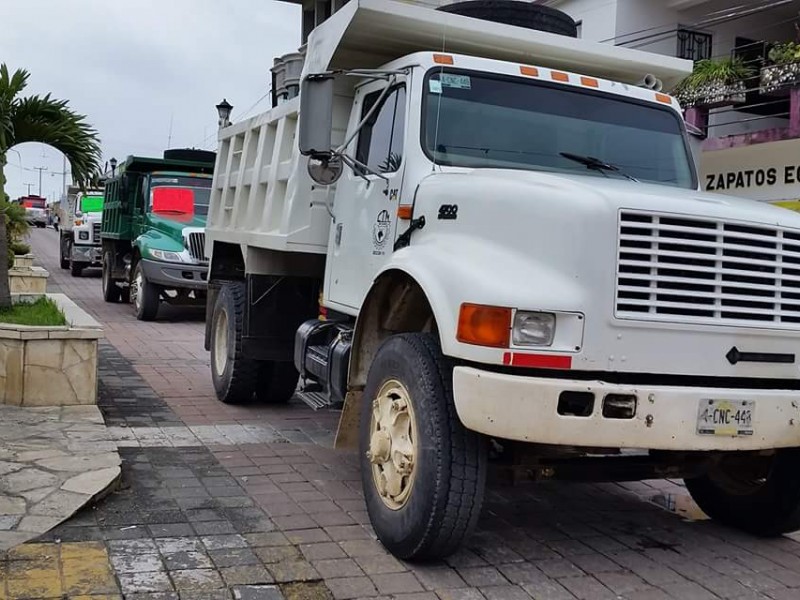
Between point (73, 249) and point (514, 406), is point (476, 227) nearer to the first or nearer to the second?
point (514, 406)

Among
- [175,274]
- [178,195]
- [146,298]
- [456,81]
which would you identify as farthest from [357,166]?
[178,195]

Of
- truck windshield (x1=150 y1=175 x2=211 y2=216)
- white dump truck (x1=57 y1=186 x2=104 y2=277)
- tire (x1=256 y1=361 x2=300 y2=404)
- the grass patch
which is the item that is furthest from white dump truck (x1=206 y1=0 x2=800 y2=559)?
white dump truck (x1=57 y1=186 x2=104 y2=277)

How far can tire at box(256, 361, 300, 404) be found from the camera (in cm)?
801

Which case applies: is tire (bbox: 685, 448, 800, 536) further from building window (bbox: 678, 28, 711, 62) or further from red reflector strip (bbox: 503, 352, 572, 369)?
building window (bbox: 678, 28, 711, 62)

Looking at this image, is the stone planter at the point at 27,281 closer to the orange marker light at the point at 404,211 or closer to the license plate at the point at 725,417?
the orange marker light at the point at 404,211

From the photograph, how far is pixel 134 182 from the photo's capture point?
16047 mm

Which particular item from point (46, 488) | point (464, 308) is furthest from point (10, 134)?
→ point (464, 308)

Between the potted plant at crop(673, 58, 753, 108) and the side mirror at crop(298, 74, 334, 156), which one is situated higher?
the potted plant at crop(673, 58, 753, 108)

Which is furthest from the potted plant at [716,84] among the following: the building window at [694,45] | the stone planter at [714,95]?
the building window at [694,45]

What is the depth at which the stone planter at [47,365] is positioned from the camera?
683 centimetres

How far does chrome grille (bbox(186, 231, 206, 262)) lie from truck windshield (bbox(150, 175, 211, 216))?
0.68 metres

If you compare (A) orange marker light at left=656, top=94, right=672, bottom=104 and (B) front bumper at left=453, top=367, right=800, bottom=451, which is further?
(A) orange marker light at left=656, top=94, right=672, bottom=104

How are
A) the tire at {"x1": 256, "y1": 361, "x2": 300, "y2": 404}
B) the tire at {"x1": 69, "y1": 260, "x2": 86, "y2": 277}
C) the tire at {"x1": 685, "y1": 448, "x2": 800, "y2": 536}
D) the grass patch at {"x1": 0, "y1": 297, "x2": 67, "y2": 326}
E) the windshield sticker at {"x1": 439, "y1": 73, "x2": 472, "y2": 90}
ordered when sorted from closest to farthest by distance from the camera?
the tire at {"x1": 685, "y1": 448, "x2": 800, "y2": 536} < the windshield sticker at {"x1": 439, "y1": 73, "x2": 472, "y2": 90} < the grass patch at {"x1": 0, "y1": 297, "x2": 67, "y2": 326} < the tire at {"x1": 256, "y1": 361, "x2": 300, "y2": 404} < the tire at {"x1": 69, "y1": 260, "x2": 86, "y2": 277}

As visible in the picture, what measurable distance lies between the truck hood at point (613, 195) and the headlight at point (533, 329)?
0.48 meters
